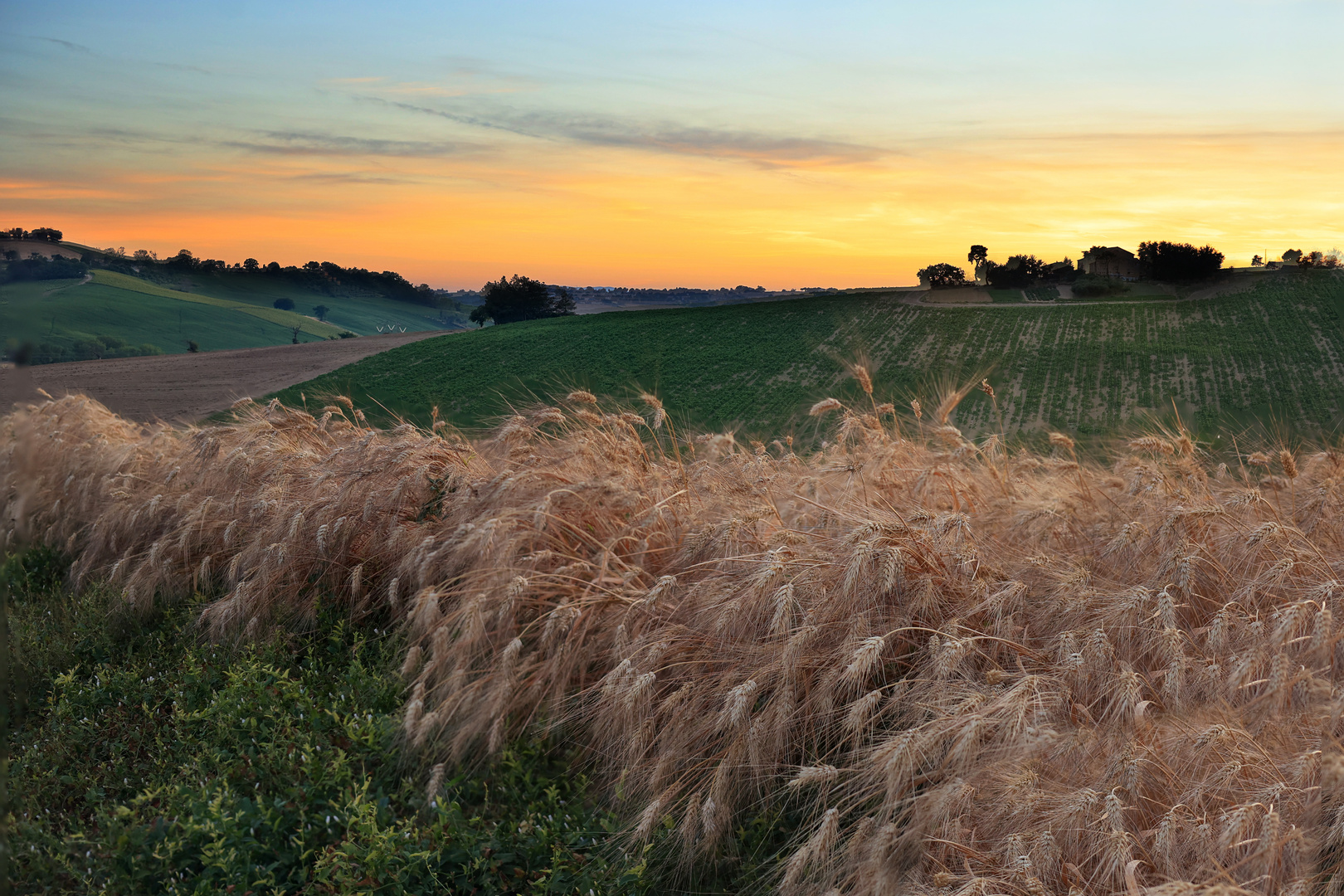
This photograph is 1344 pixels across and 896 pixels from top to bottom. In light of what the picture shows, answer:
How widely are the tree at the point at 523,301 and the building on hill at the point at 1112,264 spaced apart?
1868 inches

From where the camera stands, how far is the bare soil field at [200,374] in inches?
1719

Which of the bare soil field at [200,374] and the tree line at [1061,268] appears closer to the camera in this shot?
the bare soil field at [200,374]

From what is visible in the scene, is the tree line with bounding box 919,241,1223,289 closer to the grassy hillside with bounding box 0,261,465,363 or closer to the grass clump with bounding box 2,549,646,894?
the grassy hillside with bounding box 0,261,465,363

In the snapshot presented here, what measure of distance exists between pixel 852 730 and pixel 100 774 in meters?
3.97

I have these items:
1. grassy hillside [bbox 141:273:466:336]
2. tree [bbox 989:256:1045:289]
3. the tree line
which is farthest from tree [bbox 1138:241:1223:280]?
grassy hillside [bbox 141:273:466:336]

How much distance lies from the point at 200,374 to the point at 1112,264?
60.8 meters

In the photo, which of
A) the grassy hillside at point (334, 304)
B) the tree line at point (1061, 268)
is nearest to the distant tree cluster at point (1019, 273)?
the tree line at point (1061, 268)

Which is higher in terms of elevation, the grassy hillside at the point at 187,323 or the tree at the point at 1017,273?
the tree at the point at 1017,273

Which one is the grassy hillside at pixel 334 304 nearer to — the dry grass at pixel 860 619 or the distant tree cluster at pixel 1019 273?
the distant tree cluster at pixel 1019 273

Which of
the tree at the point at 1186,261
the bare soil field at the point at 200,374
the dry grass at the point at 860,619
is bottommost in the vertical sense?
the bare soil field at the point at 200,374

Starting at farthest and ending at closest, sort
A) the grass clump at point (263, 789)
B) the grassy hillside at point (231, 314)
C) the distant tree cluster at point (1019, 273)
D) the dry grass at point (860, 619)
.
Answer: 1. the grassy hillside at point (231, 314)
2. the distant tree cluster at point (1019, 273)
3. the grass clump at point (263, 789)
4. the dry grass at point (860, 619)

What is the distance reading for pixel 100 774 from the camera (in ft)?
14.5

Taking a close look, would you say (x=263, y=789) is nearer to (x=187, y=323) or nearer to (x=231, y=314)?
(x=187, y=323)

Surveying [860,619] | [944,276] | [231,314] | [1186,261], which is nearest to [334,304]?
[231,314]
